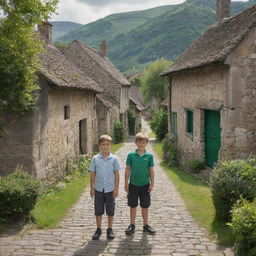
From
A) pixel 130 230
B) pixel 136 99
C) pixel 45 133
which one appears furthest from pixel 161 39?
pixel 130 230

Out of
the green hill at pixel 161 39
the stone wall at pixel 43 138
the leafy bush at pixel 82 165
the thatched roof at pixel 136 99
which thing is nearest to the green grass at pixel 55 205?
the stone wall at pixel 43 138

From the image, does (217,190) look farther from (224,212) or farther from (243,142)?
(243,142)

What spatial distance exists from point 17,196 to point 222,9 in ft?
41.5

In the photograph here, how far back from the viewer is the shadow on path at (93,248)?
5.10m

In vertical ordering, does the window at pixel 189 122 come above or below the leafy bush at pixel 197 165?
above

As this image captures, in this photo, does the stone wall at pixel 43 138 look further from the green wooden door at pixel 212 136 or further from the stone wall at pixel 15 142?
the green wooden door at pixel 212 136

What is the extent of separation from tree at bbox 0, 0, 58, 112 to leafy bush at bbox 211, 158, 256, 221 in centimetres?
486

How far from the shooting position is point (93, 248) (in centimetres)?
531

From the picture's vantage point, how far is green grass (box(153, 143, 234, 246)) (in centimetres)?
588

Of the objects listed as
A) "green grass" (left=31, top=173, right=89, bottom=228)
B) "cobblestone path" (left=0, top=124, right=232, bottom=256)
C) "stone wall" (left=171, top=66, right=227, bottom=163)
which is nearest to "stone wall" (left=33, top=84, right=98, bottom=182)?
"green grass" (left=31, top=173, right=89, bottom=228)

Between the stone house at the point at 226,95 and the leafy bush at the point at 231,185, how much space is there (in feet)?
11.2

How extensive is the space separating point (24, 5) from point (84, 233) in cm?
468

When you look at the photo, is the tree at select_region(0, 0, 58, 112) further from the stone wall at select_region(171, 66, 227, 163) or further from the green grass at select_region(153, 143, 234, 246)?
the stone wall at select_region(171, 66, 227, 163)

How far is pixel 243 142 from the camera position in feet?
32.4
